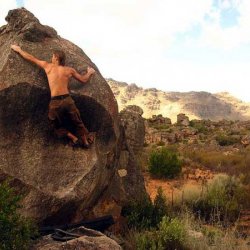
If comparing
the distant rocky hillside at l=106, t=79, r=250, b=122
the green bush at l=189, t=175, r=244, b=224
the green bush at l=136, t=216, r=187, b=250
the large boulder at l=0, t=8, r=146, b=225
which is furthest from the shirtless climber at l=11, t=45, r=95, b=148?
the distant rocky hillside at l=106, t=79, r=250, b=122

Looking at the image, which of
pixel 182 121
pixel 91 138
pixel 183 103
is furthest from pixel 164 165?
pixel 183 103

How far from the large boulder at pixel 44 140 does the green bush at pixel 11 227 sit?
1181mm

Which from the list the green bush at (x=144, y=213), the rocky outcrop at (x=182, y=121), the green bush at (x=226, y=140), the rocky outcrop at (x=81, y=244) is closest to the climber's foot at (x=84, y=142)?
the green bush at (x=144, y=213)

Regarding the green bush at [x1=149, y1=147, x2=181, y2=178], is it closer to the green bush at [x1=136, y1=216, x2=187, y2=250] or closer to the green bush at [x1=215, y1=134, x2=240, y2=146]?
the green bush at [x1=136, y1=216, x2=187, y2=250]

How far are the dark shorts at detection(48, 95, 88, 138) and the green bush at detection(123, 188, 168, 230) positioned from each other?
1.94 meters

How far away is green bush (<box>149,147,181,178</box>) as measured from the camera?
17016 millimetres

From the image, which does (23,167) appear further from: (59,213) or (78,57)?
(78,57)

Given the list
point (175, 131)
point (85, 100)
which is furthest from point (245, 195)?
point (175, 131)

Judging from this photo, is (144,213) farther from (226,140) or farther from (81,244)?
(226,140)

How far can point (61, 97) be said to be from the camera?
25.9ft

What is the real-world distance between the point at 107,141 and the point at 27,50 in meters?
2.20

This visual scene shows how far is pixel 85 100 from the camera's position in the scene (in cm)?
841

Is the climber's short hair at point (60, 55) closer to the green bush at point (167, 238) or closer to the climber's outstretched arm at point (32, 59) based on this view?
the climber's outstretched arm at point (32, 59)

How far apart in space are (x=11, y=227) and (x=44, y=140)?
90.2 inches
